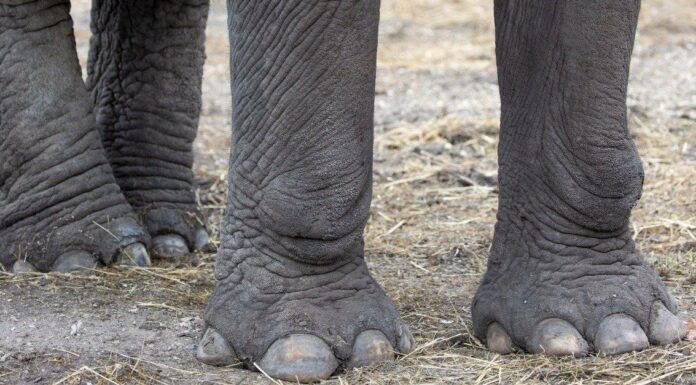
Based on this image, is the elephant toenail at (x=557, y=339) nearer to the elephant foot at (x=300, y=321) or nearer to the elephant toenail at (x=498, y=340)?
the elephant toenail at (x=498, y=340)

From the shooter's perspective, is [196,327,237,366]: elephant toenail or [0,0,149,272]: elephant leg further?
[0,0,149,272]: elephant leg

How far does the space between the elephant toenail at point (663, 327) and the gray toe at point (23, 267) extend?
160 centimetres

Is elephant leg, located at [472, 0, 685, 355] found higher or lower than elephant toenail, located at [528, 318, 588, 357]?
higher

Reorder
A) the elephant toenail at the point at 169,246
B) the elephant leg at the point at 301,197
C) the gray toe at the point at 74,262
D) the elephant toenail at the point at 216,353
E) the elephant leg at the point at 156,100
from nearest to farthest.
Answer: the elephant leg at the point at 301,197 → the elephant toenail at the point at 216,353 → the gray toe at the point at 74,262 → the elephant toenail at the point at 169,246 → the elephant leg at the point at 156,100

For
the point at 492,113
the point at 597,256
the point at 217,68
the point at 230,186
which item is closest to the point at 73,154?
the point at 230,186

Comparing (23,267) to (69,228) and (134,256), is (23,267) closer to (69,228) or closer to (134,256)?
(69,228)

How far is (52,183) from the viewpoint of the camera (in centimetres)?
360

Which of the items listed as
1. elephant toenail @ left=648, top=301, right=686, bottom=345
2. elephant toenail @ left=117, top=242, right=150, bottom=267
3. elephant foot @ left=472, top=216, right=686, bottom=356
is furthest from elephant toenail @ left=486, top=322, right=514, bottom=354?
elephant toenail @ left=117, top=242, right=150, bottom=267

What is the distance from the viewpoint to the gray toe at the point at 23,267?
3574mm

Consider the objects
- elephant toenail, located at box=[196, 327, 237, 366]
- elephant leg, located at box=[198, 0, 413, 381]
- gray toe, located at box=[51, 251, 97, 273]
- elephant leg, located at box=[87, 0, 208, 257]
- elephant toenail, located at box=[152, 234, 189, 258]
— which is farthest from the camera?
elephant leg, located at box=[87, 0, 208, 257]

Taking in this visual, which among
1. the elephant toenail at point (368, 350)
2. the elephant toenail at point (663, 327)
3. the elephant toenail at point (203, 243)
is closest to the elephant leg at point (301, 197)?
the elephant toenail at point (368, 350)

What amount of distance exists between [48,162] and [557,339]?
1.48 meters

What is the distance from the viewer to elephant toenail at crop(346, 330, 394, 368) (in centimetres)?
275

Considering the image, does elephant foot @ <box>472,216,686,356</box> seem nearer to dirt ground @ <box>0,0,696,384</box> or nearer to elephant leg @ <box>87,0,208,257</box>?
dirt ground @ <box>0,0,696,384</box>
